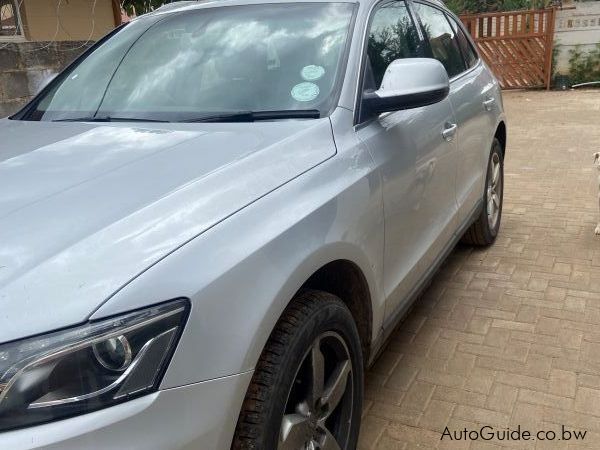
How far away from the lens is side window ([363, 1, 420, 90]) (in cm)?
269

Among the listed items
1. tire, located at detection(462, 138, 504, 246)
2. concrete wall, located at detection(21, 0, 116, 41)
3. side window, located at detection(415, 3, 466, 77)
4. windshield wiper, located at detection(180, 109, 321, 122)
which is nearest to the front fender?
windshield wiper, located at detection(180, 109, 321, 122)

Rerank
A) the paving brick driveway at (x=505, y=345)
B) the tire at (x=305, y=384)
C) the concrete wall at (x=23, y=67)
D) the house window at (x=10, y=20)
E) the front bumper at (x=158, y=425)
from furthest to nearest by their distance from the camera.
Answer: the house window at (x=10, y=20), the concrete wall at (x=23, y=67), the paving brick driveway at (x=505, y=345), the tire at (x=305, y=384), the front bumper at (x=158, y=425)

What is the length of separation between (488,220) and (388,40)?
2.05 meters

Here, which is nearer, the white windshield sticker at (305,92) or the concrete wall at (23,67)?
the white windshield sticker at (305,92)

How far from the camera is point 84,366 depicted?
1.28m

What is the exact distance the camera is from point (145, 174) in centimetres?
186

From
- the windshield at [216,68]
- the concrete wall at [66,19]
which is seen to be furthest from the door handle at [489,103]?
the concrete wall at [66,19]

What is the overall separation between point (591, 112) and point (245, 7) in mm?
10966

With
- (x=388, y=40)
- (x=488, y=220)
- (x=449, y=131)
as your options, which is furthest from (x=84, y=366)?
(x=488, y=220)

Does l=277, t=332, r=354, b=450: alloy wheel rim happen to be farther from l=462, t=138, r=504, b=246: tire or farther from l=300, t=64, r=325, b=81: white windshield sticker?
l=462, t=138, r=504, b=246: tire

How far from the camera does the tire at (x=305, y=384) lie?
158 cm

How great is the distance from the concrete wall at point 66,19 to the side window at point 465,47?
5645 mm

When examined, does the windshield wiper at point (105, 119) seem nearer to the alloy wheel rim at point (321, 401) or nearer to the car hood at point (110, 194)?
the car hood at point (110, 194)

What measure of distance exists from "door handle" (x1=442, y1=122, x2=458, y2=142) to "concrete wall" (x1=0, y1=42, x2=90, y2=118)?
12.8 feet
